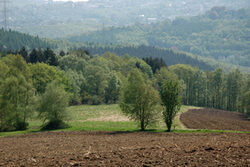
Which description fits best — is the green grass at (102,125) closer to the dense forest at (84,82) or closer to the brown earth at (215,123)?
the brown earth at (215,123)

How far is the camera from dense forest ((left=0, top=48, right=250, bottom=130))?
197ft

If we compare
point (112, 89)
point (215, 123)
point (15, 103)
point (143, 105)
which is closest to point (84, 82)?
point (112, 89)

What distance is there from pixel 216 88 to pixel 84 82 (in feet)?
198

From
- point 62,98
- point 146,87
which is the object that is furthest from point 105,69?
point 146,87

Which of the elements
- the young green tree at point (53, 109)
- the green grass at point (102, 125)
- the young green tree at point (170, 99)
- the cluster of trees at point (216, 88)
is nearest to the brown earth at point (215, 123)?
the green grass at point (102, 125)

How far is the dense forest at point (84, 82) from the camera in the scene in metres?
60.1

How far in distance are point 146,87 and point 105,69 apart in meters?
76.8

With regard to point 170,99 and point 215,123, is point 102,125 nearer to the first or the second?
point 170,99

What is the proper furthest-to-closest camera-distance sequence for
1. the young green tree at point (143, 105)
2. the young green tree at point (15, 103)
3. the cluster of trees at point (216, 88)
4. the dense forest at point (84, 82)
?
the cluster of trees at point (216, 88)
the dense forest at point (84, 82)
the young green tree at point (15, 103)
the young green tree at point (143, 105)

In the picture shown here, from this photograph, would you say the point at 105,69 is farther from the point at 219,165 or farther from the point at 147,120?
the point at 219,165

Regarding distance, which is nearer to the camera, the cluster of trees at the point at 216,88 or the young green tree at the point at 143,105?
the young green tree at the point at 143,105

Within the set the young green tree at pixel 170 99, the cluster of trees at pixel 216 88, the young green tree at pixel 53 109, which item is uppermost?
the young green tree at pixel 170 99

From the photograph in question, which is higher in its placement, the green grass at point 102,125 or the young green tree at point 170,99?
the young green tree at point 170,99

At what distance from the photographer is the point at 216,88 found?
13325 cm
